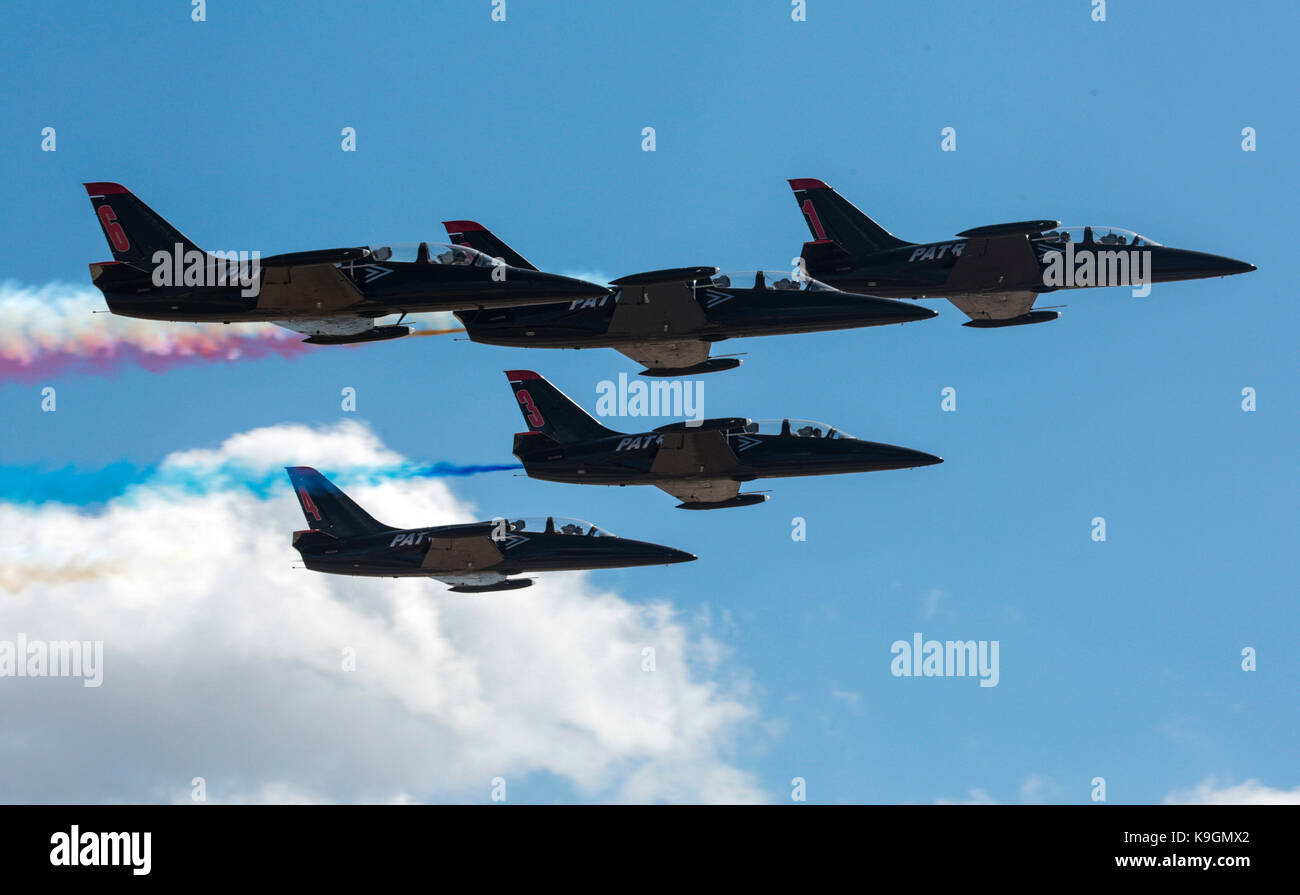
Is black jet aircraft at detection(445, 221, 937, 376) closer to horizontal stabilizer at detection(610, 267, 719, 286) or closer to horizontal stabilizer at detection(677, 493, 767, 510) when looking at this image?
horizontal stabilizer at detection(610, 267, 719, 286)

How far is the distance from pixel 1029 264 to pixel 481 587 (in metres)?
22.7

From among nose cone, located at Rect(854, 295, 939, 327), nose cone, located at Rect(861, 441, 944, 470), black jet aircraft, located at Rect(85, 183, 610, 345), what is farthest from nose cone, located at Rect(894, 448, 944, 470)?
black jet aircraft, located at Rect(85, 183, 610, 345)

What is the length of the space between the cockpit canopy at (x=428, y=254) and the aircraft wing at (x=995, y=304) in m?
16.4

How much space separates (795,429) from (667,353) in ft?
24.9

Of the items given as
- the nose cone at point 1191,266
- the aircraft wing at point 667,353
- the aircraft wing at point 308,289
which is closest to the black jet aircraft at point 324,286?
the aircraft wing at point 308,289

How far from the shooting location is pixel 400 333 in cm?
5412

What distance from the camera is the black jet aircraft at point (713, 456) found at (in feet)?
206

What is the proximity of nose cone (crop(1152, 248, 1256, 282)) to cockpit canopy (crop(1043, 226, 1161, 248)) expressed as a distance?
0.79m

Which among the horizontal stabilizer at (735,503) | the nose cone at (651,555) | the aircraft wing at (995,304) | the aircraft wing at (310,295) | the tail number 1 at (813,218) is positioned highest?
the tail number 1 at (813,218)

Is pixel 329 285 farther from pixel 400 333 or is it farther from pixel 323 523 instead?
pixel 323 523

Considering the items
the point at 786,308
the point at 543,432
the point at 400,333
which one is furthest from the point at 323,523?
the point at 786,308

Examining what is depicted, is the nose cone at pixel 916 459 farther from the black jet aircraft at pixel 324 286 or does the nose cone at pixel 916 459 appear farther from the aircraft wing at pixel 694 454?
the black jet aircraft at pixel 324 286

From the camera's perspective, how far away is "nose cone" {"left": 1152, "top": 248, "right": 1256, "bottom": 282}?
2308 inches

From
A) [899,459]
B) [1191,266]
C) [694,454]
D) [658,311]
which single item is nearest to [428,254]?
[658,311]
